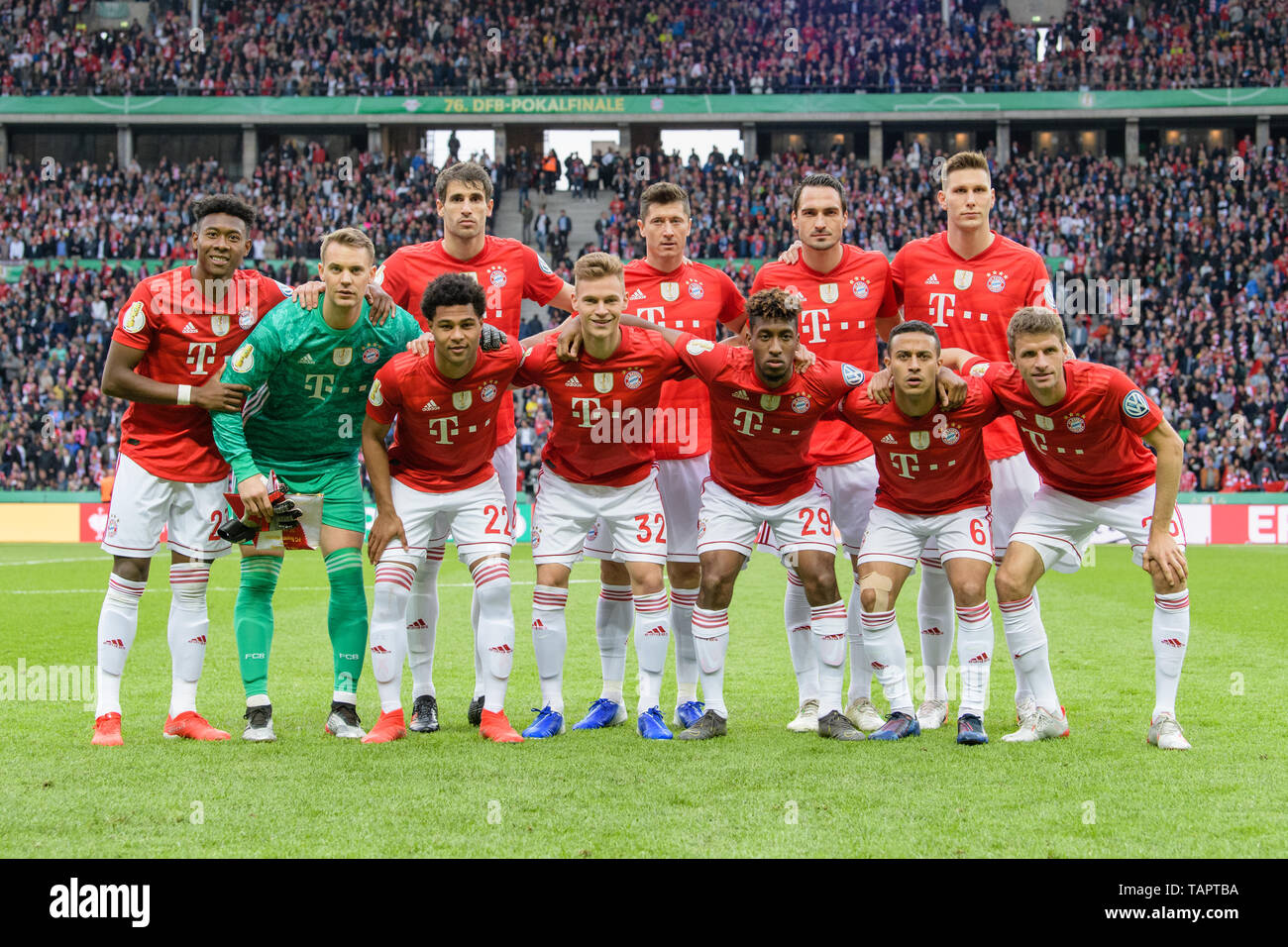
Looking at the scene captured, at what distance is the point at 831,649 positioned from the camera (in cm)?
611

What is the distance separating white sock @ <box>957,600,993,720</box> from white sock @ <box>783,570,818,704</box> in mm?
786

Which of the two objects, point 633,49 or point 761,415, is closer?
point 761,415

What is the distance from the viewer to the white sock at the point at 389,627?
19.8ft

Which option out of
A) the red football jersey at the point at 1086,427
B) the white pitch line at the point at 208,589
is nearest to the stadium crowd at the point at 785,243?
the white pitch line at the point at 208,589

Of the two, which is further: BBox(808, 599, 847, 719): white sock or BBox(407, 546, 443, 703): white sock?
BBox(407, 546, 443, 703): white sock

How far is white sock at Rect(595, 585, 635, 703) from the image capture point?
21.6ft

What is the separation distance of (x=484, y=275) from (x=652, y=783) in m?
3.08

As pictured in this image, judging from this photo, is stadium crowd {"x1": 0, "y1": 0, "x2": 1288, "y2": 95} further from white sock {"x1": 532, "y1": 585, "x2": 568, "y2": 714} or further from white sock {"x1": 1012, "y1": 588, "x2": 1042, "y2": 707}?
white sock {"x1": 1012, "y1": 588, "x2": 1042, "y2": 707}

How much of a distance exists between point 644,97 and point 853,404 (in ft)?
109

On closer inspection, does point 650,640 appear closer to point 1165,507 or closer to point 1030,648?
point 1030,648

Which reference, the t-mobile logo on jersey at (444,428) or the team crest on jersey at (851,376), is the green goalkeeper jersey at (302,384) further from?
the team crest on jersey at (851,376)

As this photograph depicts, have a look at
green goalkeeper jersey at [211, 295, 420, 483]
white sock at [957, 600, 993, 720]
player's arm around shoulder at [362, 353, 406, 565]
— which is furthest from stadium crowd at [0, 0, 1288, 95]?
white sock at [957, 600, 993, 720]

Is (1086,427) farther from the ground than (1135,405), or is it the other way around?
(1135,405)

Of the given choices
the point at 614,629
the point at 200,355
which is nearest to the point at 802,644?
the point at 614,629
